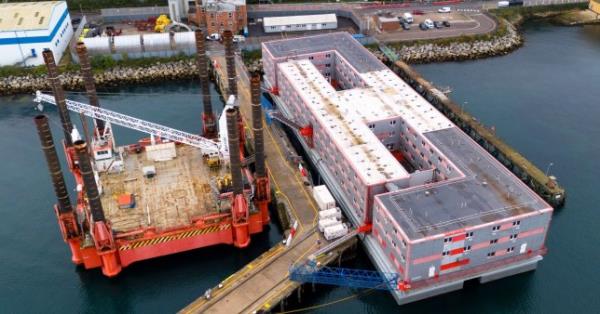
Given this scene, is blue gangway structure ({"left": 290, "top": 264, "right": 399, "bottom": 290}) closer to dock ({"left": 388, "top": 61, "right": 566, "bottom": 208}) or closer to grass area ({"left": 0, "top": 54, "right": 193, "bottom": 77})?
dock ({"left": 388, "top": 61, "right": 566, "bottom": 208})

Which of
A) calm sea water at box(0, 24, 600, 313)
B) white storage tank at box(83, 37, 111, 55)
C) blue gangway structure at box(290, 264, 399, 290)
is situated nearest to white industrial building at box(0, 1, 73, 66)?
white storage tank at box(83, 37, 111, 55)

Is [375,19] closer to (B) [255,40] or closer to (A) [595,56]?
(B) [255,40]

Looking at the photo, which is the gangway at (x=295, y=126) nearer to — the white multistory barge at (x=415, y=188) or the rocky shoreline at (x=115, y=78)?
the white multistory barge at (x=415, y=188)

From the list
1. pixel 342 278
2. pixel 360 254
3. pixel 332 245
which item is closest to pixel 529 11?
pixel 360 254

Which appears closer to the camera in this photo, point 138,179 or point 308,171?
point 138,179

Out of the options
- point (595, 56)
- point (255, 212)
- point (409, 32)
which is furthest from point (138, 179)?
point (595, 56)

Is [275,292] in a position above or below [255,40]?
below
